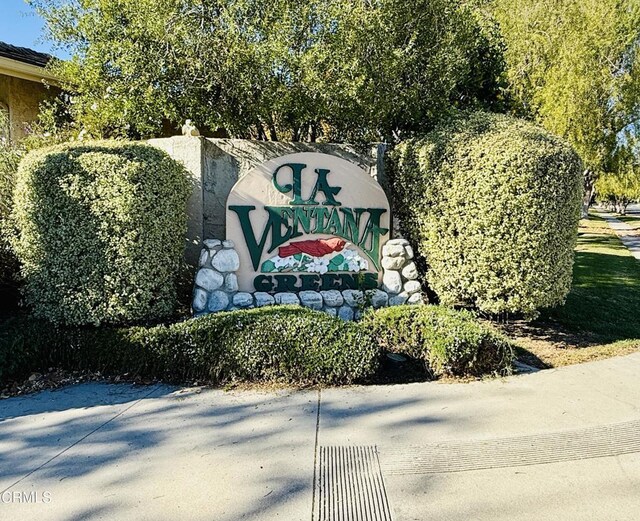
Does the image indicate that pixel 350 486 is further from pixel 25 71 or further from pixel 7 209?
pixel 25 71

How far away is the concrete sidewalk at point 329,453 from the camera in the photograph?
2521mm

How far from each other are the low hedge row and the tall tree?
20.6 feet

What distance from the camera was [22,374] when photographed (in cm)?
441

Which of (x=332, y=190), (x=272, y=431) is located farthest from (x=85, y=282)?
(x=332, y=190)

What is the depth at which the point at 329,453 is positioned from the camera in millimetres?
3074

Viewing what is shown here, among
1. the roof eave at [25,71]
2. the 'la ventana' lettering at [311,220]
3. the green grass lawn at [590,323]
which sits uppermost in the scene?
the roof eave at [25,71]

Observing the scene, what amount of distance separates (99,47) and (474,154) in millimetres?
4883

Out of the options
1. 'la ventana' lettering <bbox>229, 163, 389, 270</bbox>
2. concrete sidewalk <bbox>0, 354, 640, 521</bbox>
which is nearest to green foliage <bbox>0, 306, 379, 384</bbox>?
concrete sidewalk <bbox>0, 354, 640, 521</bbox>

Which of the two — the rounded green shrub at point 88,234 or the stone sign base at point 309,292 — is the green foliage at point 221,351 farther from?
the stone sign base at point 309,292

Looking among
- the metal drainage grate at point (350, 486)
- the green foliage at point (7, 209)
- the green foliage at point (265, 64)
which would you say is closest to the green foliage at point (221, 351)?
the metal drainage grate at point (350, 486)

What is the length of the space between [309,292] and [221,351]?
5.97 ft

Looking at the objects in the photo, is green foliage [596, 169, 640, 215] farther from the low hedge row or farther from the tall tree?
the low hedge row

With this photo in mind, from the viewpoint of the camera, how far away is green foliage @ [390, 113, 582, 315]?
4.95 meters

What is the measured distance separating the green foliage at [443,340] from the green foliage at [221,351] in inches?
16.3
